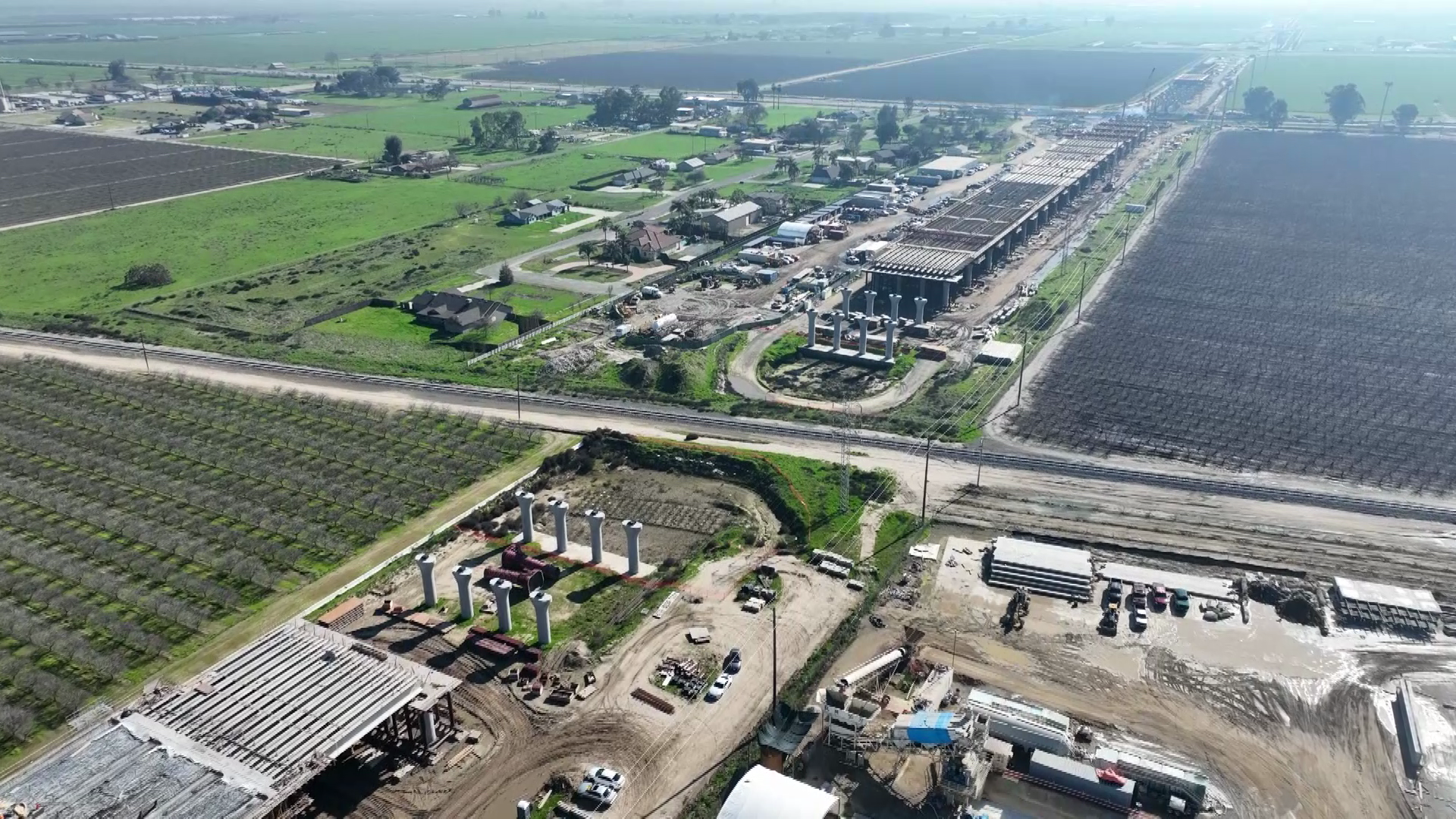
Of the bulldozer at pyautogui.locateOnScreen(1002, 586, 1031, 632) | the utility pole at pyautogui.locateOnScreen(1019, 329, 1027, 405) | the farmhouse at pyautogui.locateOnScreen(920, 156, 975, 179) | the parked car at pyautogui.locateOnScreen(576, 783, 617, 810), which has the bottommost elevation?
the parked car at pyautogui.locateOnScreen(576, 783, 617, 810)

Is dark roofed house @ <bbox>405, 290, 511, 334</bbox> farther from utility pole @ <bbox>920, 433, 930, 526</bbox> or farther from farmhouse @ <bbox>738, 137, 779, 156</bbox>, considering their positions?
farmhouse @ <bbox>738, 137, 779, 156</bbox>

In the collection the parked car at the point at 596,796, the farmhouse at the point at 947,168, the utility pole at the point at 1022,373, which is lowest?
the parked car at the point at 596,796

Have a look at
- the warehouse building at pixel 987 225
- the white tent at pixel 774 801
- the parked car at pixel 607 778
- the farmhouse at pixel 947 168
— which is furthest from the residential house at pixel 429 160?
the white tent at pixel 774 801

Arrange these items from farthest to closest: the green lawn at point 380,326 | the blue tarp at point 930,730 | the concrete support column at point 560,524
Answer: the green lawn at point 380,326, the concrete support column at point 560,524, the blue tarp at point 930,730

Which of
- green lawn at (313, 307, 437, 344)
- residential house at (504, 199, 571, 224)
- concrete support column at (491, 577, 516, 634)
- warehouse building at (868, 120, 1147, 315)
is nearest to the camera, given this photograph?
concrete support column at (491, 577, 516, 634)

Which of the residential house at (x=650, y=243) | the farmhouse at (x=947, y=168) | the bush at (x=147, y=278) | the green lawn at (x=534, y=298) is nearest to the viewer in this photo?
the green lawn at (x=534, y=298)

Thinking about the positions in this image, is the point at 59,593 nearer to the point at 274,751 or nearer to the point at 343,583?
the point at 343,583

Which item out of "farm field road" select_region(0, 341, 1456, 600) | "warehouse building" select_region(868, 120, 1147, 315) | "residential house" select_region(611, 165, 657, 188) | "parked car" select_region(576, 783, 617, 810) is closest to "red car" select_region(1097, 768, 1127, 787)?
"parked car" select_region(576, 783, 617, 810)

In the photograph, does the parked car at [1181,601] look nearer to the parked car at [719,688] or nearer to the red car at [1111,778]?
the red car at [1111,778]
